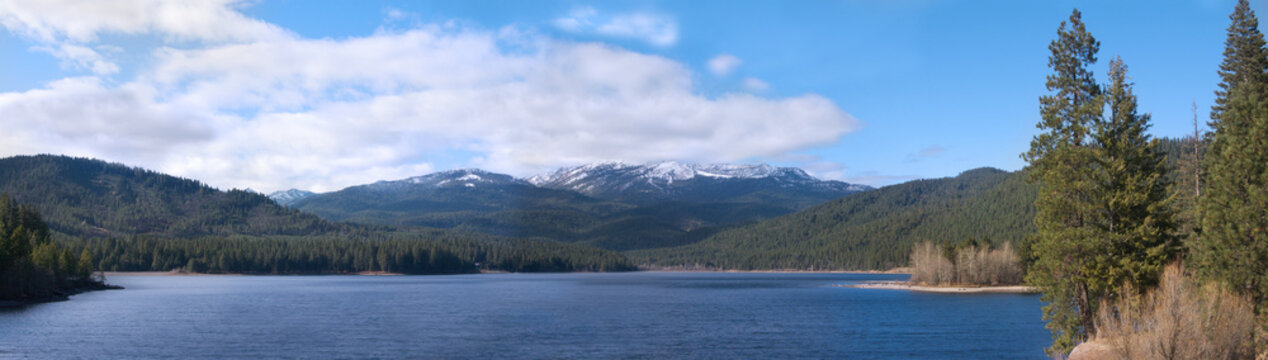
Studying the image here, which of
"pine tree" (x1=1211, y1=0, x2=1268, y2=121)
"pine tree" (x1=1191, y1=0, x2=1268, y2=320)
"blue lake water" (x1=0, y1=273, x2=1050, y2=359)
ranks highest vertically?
"pine tree" (x1=1211, y1=0, x2=1268, y2=121)

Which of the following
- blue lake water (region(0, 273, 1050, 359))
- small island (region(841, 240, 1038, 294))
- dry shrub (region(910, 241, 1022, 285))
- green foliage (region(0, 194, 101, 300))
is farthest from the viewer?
dry shrub (region(910, 241, 1022, 285))

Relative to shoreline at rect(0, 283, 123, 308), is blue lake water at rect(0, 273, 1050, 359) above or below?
above

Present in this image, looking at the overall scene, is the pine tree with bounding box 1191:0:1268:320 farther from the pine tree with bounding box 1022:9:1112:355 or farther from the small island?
the small island

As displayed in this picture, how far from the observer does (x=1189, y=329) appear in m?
32.6

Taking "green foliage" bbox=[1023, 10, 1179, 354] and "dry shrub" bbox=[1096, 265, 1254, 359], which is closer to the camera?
"dry shrub" bbox=[1096, 265, 1254, 359]

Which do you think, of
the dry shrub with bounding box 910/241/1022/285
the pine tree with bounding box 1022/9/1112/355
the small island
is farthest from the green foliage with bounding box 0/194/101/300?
the dry shrub with bounding box 910/241/1022/285

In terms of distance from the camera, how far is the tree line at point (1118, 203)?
40250mm

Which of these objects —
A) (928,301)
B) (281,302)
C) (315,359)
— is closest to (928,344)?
(315,359)

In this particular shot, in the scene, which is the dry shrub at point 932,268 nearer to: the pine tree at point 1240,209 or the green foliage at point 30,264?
the pine tree at point 1240,209

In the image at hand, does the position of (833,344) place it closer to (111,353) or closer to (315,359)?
(315,359)

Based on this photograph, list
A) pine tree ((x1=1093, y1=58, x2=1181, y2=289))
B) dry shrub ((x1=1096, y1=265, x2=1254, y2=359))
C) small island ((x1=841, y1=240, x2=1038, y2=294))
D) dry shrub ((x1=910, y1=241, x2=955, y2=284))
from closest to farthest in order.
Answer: dry shrub ((x1=1096, y1=265, x2=1254, y2=359))
pine tree ((x1=1093, y1=58, x2=1181, y2=289))
small island ((x1=841, y1=240, x2=1038, y2=294))
dry shrub ((x1=910, y1=241, x2=955, y2=284))

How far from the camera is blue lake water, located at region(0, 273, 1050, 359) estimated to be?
6059cm

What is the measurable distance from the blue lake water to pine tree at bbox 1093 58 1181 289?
14.6 meters

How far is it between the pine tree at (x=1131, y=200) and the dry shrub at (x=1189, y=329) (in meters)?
8.27
